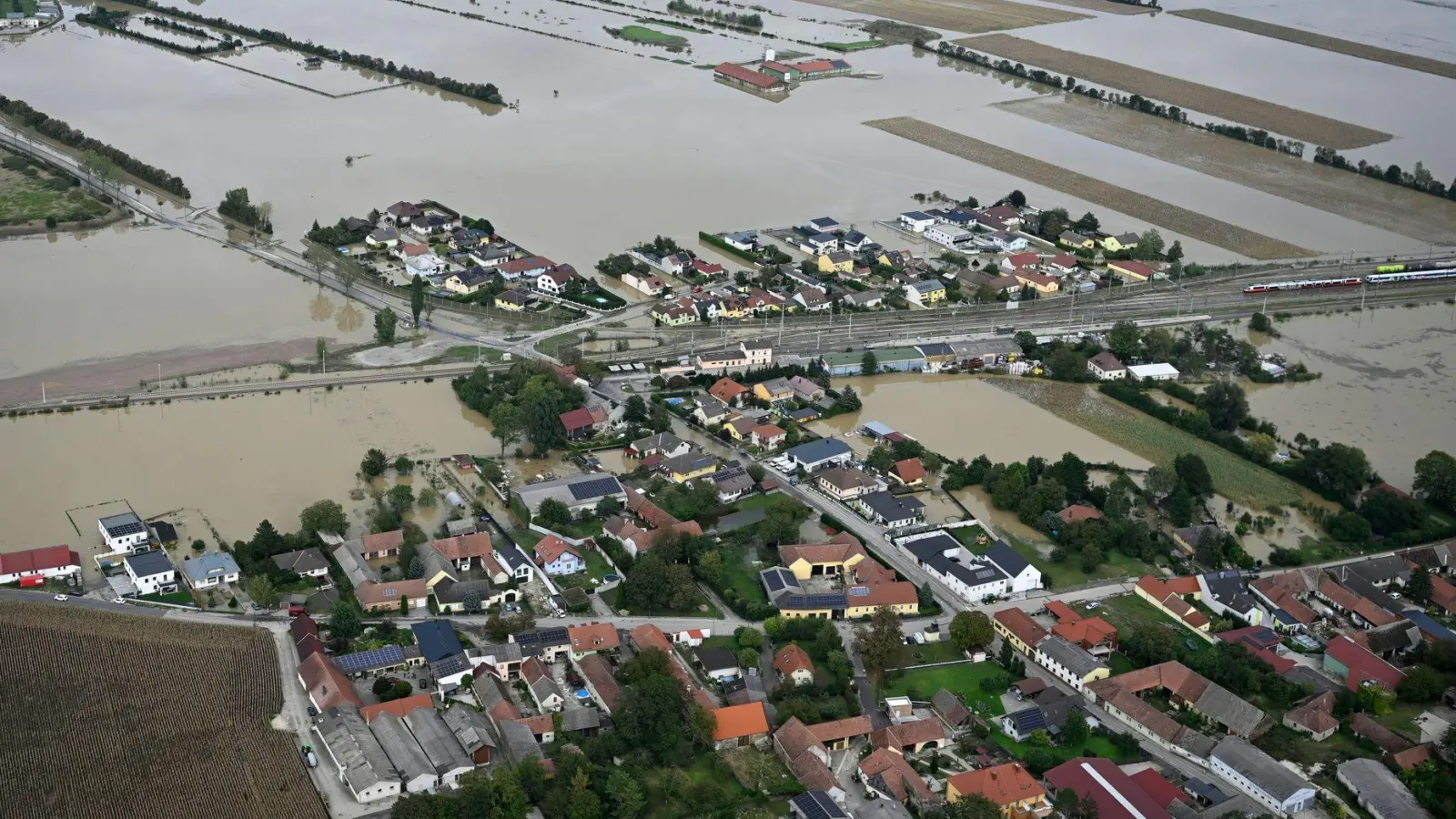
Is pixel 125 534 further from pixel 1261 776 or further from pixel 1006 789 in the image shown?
pixel 1261 776

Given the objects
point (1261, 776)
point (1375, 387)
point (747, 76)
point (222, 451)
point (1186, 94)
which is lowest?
point (222, 451)

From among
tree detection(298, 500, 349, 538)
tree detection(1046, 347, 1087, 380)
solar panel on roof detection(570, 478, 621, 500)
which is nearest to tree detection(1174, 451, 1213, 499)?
tree detection(1046, 347, 1087, 380)

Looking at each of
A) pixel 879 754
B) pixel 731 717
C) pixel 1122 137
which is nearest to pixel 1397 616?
pixel 879 754

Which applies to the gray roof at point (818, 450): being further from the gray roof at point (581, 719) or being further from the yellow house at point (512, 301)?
the yellow house at point (512, 301)

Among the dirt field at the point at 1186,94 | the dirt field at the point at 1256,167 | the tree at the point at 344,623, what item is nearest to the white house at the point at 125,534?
the tree at the point at 344,623

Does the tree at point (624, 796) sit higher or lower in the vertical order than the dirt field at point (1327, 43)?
lower

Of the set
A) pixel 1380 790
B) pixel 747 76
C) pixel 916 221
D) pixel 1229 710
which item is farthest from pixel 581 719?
pixel 747 76
